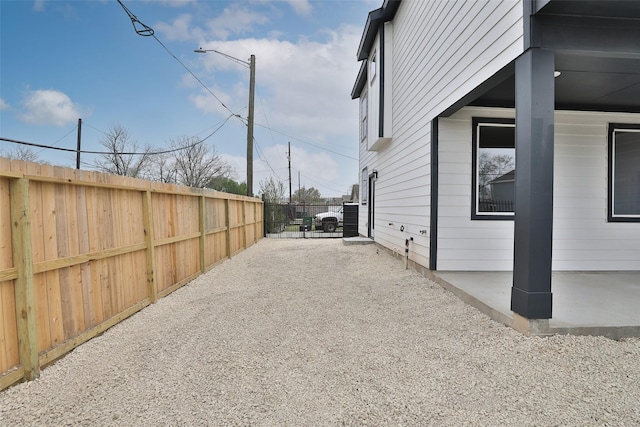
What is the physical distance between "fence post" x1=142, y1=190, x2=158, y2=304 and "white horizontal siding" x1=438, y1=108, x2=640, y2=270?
392 centimetres

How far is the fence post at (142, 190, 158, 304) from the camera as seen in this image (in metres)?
Answer: 3.84

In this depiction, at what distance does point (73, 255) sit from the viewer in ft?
8.75

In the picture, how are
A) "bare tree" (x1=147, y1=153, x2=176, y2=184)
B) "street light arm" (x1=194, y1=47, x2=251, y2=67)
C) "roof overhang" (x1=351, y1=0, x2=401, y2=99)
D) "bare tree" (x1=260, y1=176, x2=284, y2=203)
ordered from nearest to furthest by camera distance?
"roof overhang" (x1=351, y1=0, x2=401, y2=99) → "street light arm" (x1=194, y1=47, x2=251, y2=67) → "bare tree" (x1=260, y1=176, x2=284, y2=203) → "bare tree" (x1=147, y1=153, x2=176, y2=184)

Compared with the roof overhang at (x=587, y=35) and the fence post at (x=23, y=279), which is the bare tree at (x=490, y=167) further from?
the fence post at (x=23, y=279)

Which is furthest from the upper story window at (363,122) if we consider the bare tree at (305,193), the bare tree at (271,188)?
the bare tree at (305,193)

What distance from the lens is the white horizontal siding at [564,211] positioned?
4.65 meters

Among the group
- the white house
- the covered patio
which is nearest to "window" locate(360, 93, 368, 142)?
the white house

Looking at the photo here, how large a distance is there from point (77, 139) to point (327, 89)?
50.8 feet

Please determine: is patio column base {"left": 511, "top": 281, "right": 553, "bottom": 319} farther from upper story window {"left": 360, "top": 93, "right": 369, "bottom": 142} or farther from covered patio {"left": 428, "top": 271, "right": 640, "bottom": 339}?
upper story window {"left": 360, "top": 93, "right": 369, "bottom": 142}

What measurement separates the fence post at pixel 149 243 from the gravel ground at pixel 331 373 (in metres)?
0.26

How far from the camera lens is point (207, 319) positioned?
345 centimetres

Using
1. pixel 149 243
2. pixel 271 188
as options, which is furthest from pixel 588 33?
pixel 271 188

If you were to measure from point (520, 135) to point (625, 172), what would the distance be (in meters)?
3.61

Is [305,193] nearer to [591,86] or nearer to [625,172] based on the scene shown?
[625,172]
